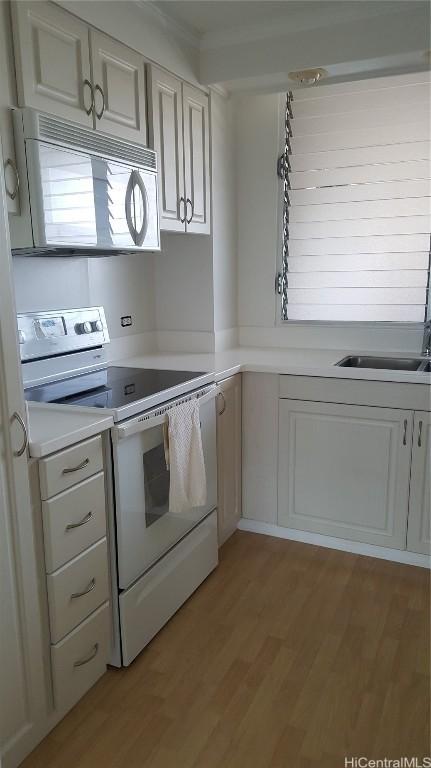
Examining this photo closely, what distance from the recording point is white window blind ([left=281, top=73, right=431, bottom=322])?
9.18 feet

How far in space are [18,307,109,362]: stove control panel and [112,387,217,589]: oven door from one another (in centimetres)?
50

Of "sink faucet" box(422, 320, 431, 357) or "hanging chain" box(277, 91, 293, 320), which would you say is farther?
"hanging chain" box(277, 91, 293, 320)

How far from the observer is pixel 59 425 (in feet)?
5.49

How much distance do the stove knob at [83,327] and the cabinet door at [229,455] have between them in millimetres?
647

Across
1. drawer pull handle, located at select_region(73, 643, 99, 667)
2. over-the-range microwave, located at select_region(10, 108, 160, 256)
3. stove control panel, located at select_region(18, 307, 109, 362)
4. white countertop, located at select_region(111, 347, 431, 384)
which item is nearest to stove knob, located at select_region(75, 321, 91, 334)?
stove control panel, located at select_region(18, 307, 109, 362)

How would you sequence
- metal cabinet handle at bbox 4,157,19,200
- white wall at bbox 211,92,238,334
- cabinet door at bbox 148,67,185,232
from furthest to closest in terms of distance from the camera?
white wall at bbox 211,92,238,334 < cabinet door at bbox 148,67,185,232 < metal cabinet handle at bbox 4,157,19,200

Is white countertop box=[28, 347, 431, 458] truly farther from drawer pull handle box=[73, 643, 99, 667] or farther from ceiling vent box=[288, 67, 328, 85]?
ceiling vent box=[288, 67, 328, 85]

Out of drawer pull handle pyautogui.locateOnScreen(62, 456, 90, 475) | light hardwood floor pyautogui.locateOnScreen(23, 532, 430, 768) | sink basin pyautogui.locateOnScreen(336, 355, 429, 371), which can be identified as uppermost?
sink basin pyautogui.locateOnScreen(336, 355, 429, 371)

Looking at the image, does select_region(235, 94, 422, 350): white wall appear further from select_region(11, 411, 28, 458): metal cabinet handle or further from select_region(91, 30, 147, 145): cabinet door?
select_region(11, 411, 28, 458): metal cabinet handle

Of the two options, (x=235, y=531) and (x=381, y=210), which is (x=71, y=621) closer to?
(x=235, y=531)

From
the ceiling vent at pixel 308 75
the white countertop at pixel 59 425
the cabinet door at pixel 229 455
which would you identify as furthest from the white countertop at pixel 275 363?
the ceiling vent at pixel 308 75

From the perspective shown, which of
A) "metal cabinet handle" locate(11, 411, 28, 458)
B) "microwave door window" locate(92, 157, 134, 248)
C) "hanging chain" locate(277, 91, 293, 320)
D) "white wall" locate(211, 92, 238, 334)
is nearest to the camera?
"metal cabinet handle" locate(11, 411, 28, 458)

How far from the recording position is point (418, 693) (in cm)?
181

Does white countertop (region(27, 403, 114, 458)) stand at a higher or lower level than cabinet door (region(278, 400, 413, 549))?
higher
